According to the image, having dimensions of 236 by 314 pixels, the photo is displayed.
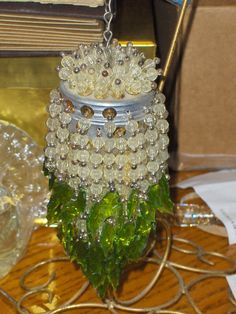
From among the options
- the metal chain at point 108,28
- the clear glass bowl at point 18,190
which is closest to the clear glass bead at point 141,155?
the metal chain at point 108,28

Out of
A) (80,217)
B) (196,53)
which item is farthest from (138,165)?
(196,53)

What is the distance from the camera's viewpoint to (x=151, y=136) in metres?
0.54

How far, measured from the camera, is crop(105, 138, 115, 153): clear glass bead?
53 centimetres

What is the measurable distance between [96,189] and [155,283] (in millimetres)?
182

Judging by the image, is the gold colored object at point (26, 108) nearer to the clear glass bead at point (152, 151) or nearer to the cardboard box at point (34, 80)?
the cardboard box at point (34, 80)

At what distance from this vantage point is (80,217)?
0.58m

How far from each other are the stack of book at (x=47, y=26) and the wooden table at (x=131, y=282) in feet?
0.70

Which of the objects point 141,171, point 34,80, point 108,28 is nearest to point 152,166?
point 141,171

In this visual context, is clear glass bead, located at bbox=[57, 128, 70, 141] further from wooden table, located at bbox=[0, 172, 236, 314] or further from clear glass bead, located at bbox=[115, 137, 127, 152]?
wooden table, located at bbox=[0, 172, 236, 314]

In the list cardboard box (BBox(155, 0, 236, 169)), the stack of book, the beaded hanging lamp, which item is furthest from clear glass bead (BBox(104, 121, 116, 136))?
cardboard box (BBox(155, 0, 236, 169))

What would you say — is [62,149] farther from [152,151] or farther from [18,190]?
[18,190]

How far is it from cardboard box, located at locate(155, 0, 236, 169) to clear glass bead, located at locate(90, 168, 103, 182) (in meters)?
0.31

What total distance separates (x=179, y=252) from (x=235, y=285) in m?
0.08

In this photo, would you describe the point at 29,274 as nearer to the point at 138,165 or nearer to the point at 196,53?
the point at 138,165
